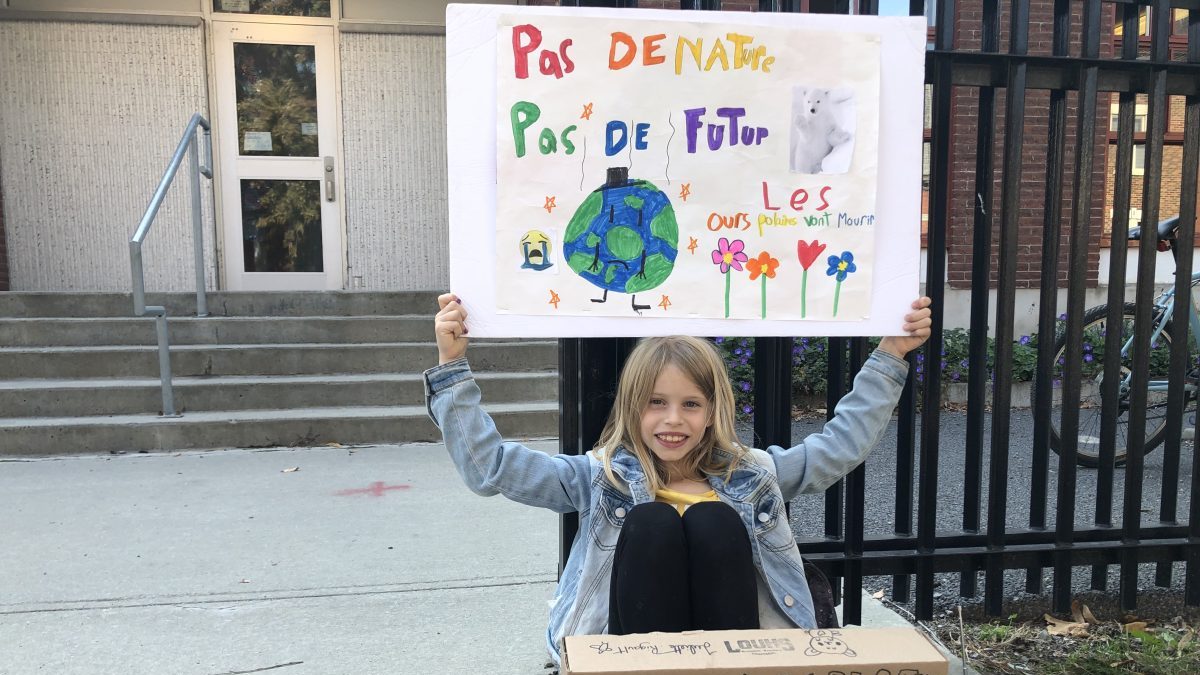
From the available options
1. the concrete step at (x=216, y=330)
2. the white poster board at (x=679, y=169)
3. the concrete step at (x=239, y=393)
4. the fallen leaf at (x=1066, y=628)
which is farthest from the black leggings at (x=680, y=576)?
the concrete step at (x=216, y=330)

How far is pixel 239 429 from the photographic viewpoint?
14.3 ft

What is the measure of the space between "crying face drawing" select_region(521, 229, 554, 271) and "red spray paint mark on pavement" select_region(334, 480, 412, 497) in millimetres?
2245

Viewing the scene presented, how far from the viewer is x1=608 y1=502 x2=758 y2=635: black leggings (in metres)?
1.51

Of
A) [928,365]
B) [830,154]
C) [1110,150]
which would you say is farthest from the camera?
[1110,150]

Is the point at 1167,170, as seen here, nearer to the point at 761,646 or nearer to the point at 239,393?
the point at 239,393

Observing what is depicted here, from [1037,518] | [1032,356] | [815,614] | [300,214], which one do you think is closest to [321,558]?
[815,614]

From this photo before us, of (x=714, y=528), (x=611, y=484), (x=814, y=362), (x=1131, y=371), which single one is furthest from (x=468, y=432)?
(x=814, y=362)

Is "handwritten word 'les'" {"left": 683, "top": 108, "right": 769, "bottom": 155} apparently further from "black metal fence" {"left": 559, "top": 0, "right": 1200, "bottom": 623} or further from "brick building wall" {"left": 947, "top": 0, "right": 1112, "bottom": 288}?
"brick building wall" {"left": 947, "top": 0, "right": 1112, "bottom": 288}

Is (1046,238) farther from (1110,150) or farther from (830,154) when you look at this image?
(1110,150)

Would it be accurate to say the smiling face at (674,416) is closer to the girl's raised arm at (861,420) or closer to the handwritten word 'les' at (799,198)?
the girl's raised arm at (861,420)

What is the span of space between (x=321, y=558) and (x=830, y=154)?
7.33 ft

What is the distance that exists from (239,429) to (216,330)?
115cm

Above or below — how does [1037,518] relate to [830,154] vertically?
below

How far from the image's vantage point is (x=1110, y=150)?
765 centimetres
